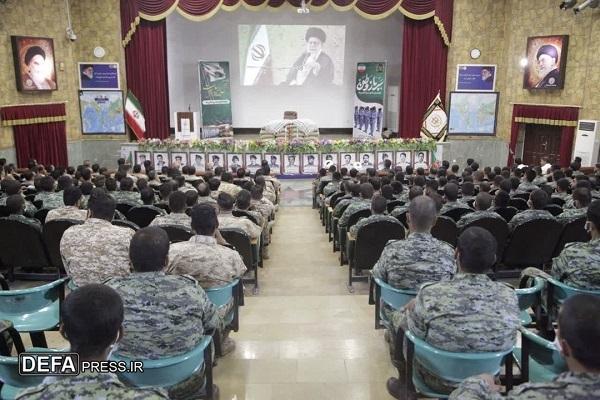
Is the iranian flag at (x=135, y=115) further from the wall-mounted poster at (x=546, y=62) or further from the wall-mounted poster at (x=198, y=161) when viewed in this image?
the wall-mounted poster at (x=546, y=62)

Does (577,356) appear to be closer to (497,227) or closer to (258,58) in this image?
(497,227)

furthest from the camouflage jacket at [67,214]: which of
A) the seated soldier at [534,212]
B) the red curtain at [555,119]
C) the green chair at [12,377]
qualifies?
the red curtain at [555,119]

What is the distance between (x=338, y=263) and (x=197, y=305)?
395 centimetres

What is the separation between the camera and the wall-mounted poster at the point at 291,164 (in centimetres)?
1172

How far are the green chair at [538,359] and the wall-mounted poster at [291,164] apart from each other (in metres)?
9.29

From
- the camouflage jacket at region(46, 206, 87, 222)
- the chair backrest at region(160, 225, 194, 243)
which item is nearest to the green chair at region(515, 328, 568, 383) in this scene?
the chair backrest at region(160, 225, 194, 243)

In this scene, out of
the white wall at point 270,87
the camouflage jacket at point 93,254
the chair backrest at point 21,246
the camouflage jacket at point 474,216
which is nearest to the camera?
the camouflage jacket at point 93,254

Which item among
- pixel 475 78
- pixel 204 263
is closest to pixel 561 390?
pixel 204 263

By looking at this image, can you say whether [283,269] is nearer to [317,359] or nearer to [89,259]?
[317,359]

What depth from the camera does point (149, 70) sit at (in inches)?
546

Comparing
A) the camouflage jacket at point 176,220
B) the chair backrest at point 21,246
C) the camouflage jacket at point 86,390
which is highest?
the camouflage jacket at point 86,390

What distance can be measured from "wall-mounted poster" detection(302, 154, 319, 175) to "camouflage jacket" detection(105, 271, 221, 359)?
9470 millimetres

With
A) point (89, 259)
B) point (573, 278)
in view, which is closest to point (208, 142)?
point (89, 259)

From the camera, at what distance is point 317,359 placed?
12.1ft
